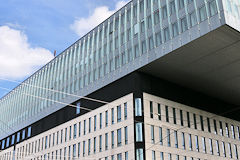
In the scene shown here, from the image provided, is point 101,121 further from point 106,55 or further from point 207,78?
point 207,78

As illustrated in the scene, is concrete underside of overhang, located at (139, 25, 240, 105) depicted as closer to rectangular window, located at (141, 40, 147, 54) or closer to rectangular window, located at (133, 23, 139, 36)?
rectangular window, located at (141, 40, 147, 54)

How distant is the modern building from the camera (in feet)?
117

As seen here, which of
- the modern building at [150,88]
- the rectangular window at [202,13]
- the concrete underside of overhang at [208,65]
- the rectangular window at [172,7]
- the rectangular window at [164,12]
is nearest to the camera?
the rectangular window at [202,13]

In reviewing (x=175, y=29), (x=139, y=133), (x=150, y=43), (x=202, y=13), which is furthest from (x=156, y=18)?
(x=139, y=133)

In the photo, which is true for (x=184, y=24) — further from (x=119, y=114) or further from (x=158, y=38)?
(x=119, y=114)

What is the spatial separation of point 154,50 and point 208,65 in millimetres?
7030

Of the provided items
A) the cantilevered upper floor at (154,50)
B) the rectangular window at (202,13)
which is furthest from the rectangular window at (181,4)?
the rectangular window at (202,13)

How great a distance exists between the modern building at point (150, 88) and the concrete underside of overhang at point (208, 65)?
117 mm

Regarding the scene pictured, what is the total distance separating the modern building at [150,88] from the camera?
3578 centimetres

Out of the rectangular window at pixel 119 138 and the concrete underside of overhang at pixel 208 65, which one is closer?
the concrete underside of overhang at pixel 208 65

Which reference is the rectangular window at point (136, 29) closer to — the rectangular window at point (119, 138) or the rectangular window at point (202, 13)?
the rectangular window at point (202, 13)

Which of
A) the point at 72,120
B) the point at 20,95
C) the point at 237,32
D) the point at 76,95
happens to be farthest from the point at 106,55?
the point at 20,95

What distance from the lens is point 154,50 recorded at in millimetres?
38719

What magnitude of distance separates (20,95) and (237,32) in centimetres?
4888
